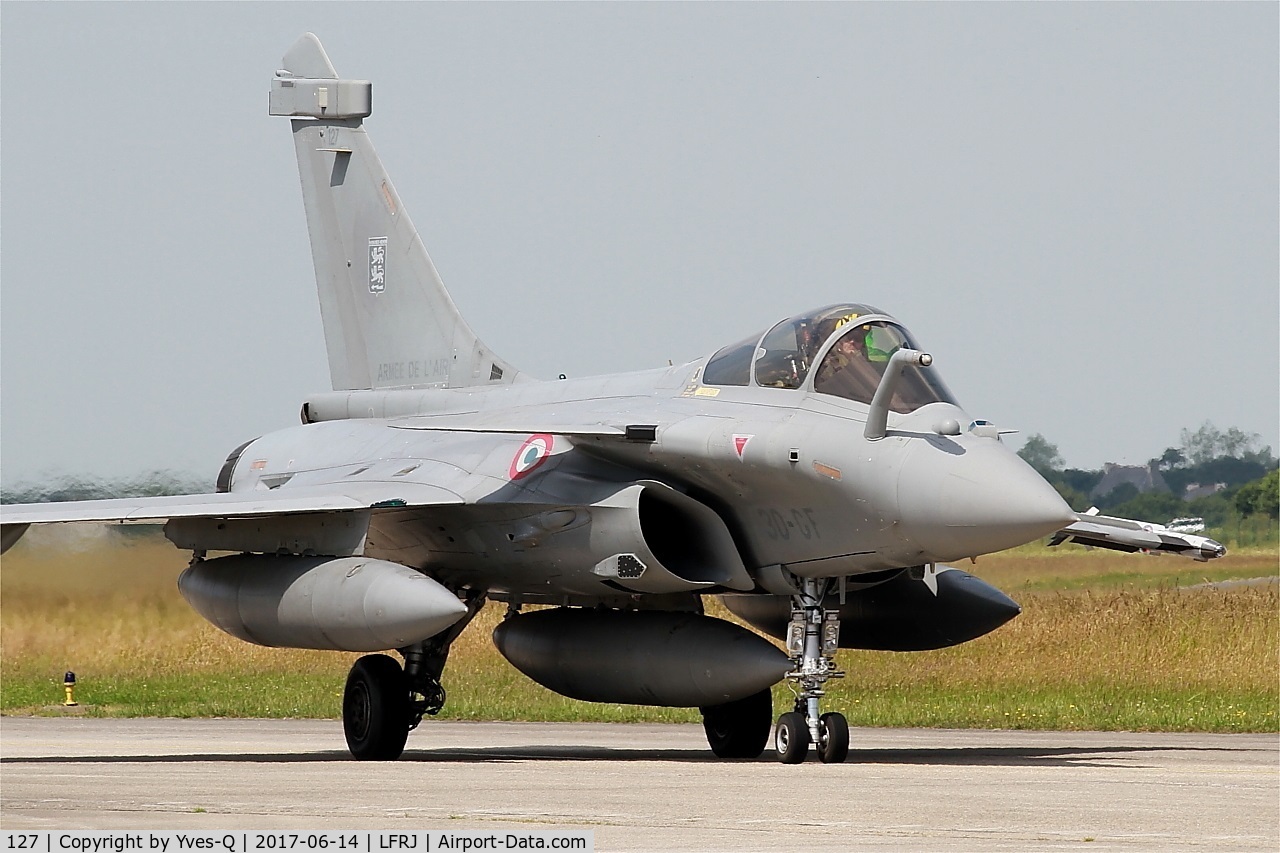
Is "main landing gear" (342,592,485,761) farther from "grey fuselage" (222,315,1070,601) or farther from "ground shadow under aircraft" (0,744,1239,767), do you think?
"grey fuselage" (222,315,1070,601)

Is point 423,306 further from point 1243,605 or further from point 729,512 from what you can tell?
point 1243,605

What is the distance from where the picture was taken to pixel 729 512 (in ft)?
41.4

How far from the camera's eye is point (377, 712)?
13578 millimetres

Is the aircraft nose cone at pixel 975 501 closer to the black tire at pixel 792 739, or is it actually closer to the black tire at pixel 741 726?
the black tire at pixel 792 739

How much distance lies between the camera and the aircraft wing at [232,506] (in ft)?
42.1

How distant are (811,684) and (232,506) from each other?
416 centimetres

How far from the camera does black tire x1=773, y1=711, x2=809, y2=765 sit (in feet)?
38.0

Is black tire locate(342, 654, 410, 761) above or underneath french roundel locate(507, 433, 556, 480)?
underneath

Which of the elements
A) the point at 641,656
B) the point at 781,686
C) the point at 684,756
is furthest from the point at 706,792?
the point at 781,686

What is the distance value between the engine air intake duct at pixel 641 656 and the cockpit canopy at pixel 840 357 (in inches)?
67.7

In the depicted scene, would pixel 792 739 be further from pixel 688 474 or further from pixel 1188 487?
pixel 1188 487

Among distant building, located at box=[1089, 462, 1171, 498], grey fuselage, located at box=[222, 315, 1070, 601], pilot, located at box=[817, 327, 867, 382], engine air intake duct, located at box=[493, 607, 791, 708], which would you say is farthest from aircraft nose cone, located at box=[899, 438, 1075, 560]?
distant building, located at box=[1089, 462, 1171, 498]

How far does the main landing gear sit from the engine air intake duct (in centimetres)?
52

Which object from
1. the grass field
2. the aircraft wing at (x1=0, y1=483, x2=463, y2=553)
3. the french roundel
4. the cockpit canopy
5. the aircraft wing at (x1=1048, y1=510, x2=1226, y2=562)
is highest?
the cockpit canopy
